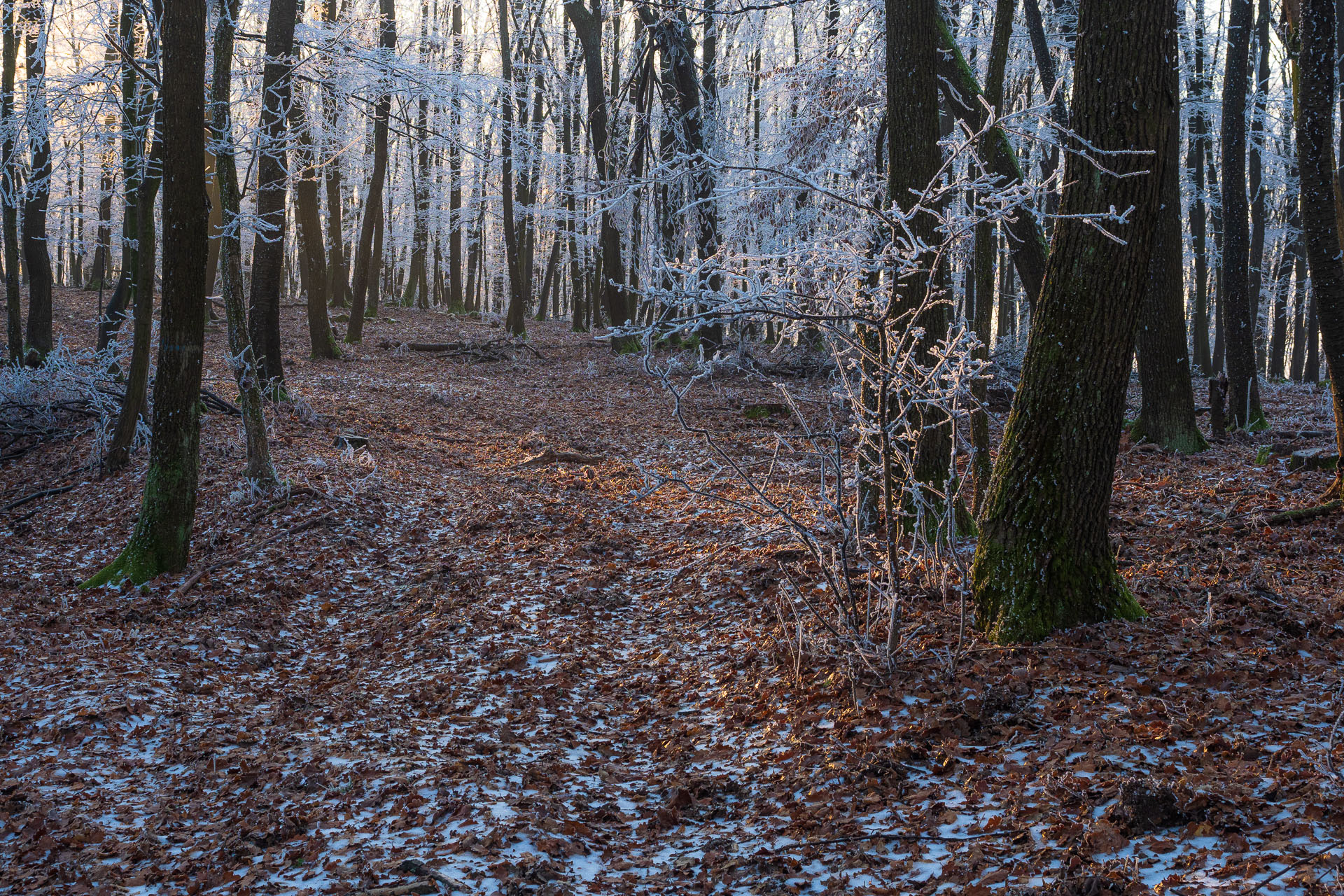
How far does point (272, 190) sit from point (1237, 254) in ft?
39.8

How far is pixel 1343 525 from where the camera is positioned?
19.1ft

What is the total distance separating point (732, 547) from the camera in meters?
6.55

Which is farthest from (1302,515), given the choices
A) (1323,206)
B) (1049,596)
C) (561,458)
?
(561,458)

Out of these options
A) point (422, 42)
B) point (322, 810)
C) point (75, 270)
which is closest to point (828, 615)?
point (322, 810)

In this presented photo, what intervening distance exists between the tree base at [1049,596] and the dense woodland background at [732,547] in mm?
18

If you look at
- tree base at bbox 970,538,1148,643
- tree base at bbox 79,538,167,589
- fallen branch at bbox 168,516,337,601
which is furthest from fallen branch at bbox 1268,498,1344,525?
tree base at bbox 79,538,167,589

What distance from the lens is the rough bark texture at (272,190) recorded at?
31.8 ft

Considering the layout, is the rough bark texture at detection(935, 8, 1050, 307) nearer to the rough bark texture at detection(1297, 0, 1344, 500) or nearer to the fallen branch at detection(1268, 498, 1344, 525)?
the rough bark texture at detection(1297, 0, 1344, 500)

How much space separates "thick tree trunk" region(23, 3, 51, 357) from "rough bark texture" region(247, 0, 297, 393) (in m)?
2.21

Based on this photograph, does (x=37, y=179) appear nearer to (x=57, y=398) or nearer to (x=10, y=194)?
(x=10, y=194)

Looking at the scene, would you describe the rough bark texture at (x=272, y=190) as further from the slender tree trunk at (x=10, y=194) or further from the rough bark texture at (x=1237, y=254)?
the rough bark texture at (x=1237, y=254)

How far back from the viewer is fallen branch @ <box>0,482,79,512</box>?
861 cm

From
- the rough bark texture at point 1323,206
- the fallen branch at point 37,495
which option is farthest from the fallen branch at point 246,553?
the rough bark texture at point 1323,206

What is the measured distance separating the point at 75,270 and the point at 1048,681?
158 ft
